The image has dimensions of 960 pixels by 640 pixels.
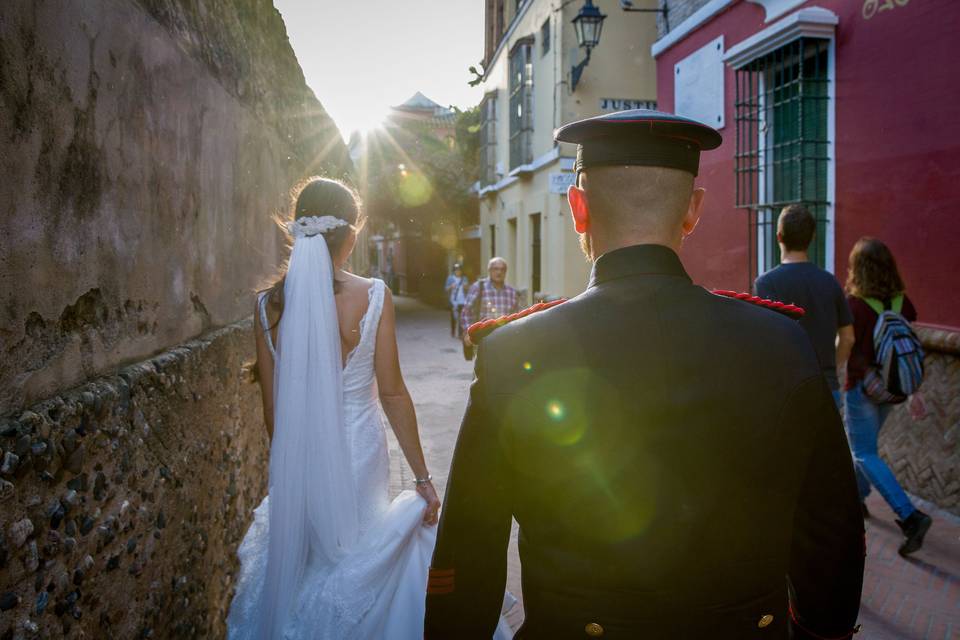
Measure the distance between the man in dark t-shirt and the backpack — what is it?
0.70 ft

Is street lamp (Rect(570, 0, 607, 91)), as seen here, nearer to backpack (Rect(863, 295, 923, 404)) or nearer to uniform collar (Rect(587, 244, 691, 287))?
backpack (Rect(863, 295, 923, 404))

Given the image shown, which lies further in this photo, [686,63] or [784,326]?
[686,63]

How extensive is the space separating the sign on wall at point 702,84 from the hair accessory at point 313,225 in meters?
6.72

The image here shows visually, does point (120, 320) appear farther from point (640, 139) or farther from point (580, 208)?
point (640, 139)

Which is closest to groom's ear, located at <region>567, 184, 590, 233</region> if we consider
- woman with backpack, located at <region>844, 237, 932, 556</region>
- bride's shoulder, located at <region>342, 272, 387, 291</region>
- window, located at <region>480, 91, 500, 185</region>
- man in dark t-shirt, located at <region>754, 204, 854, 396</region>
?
bride's shoulder, located at <region>342, 272, 387, 291</region>

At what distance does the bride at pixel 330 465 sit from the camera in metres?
2.48

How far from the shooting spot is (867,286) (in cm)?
459

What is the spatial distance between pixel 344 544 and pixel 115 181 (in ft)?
4.61

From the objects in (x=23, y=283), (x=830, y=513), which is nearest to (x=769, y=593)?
(x=830, y=513)

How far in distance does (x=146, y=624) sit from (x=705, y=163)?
26.0ft

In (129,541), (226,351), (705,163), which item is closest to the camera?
(129,541)

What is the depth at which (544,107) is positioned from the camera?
53.0ft

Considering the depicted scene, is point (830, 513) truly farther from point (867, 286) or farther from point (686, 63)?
point (686, 63)

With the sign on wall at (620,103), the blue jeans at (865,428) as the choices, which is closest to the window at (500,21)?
the sign on wall at (620,103)
